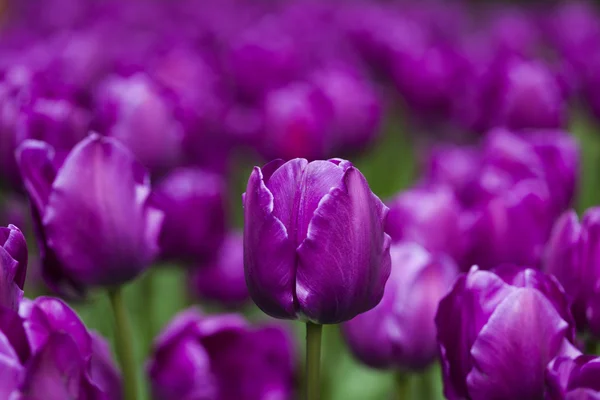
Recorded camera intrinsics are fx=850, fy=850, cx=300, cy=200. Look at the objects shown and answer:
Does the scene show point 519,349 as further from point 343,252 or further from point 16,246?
point 16,246

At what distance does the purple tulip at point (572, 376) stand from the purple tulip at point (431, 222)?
229 mm

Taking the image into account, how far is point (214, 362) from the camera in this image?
66cm

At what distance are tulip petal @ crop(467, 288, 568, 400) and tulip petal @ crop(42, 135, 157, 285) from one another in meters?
0.23

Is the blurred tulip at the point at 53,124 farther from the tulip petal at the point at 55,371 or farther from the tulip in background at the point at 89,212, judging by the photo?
the tulip petal at the point at 55,371

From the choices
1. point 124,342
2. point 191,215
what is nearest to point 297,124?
point 191,215

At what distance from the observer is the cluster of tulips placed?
0.45 metres

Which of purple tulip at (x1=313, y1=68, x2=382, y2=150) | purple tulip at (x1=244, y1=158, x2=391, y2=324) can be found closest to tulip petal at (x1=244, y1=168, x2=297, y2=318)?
purple tulip at (x1=244, y1=158, x2=391, y2=324)

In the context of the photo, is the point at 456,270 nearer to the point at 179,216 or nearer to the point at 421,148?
the point at 179,216

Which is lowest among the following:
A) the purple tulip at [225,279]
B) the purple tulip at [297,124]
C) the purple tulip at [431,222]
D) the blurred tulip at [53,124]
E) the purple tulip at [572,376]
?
the purple tulip at [225,279]

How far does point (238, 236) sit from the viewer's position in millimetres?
1096

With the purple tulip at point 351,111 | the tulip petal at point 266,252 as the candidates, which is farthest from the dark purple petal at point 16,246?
the purple tulip at point 351,111

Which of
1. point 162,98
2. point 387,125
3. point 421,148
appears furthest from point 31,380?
point 387,125

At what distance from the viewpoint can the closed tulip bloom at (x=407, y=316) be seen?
24.0 inches

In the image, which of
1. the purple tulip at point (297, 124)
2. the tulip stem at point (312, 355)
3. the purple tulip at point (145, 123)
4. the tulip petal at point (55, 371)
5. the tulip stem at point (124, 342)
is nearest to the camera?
the tulip petal at point (55, 371)
